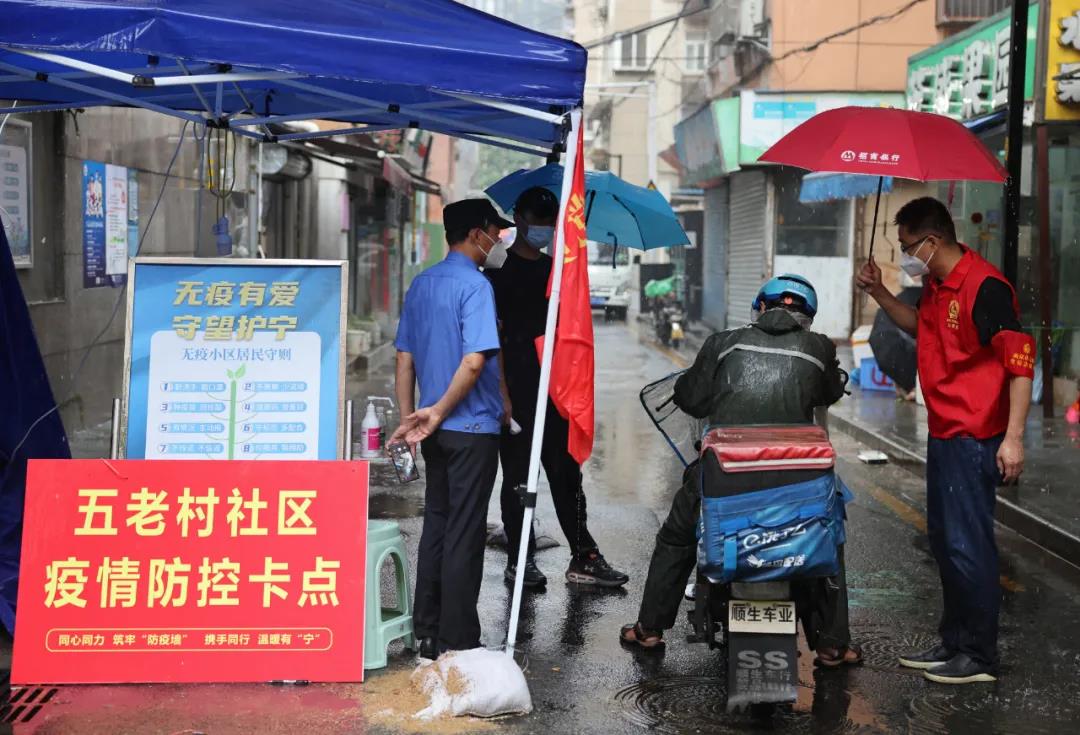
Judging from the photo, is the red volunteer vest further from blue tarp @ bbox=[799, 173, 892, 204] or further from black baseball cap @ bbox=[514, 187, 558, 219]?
blue tarp @ bbox=[799, 173, 892, 204]

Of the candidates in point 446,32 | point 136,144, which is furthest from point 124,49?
Result: point 136,144

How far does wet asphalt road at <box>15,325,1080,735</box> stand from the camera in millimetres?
4941

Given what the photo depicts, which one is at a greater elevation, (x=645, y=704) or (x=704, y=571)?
(x=704, y=571)

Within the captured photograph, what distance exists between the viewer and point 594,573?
715 cm

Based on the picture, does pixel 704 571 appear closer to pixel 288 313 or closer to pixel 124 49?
pixel 288 313

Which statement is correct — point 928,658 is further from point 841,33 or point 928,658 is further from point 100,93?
point 841,33

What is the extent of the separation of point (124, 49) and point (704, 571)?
9.52 feet

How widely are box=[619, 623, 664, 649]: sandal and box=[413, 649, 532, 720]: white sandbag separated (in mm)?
982

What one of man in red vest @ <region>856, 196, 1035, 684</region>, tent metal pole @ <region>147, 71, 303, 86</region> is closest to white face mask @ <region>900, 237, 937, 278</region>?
man in red vest @ <region>856, 196, 1035, 684</region>

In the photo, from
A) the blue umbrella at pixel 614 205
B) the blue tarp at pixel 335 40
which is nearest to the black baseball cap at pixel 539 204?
the blue umbrella at pixel 614 205

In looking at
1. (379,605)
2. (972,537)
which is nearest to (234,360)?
(379,605)

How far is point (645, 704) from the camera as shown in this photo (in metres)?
5.23

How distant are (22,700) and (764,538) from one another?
115 inches

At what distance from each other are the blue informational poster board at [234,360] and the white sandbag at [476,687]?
1254mm
